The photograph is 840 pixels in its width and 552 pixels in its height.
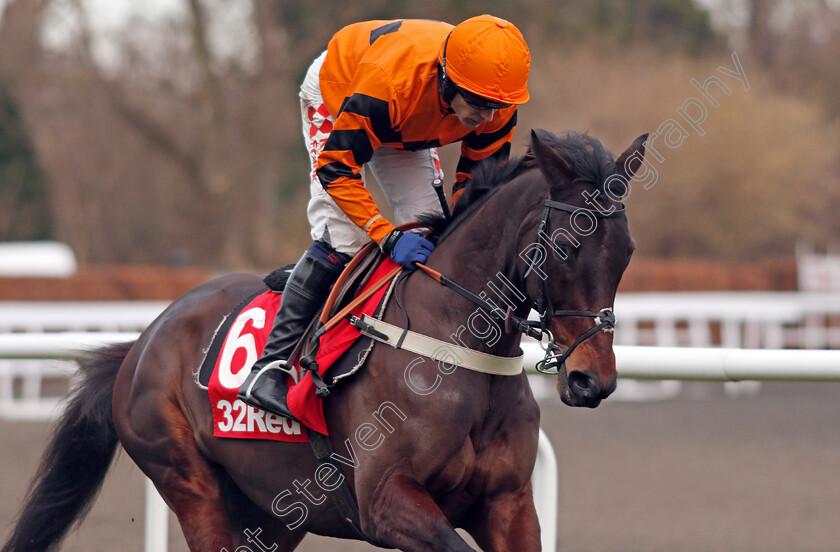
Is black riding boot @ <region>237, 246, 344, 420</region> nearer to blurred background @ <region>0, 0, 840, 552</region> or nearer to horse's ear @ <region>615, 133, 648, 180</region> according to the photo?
horse's ear @ <region>615, 133, 648, 180</region>

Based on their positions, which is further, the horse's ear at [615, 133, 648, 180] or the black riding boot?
the black riding boot

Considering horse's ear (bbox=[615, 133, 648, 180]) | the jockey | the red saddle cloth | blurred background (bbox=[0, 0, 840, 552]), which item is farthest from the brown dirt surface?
horse's ear (bbox=[615, 133, 648, 180])

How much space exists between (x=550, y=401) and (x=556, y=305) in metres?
8.18

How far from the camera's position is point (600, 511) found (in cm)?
570

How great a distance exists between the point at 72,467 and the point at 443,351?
1736 mm

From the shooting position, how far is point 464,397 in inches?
109

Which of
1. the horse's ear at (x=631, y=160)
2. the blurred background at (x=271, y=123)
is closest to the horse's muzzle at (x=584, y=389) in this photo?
the horse's ear at (x=631, y=160)

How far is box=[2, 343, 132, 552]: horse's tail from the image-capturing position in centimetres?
376

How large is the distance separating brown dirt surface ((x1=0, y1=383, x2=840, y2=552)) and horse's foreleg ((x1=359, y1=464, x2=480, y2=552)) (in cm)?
231

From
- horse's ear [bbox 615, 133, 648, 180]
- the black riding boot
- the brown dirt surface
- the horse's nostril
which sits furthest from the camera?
the brown dirt surface

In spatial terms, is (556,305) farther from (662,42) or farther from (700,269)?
(662,42)

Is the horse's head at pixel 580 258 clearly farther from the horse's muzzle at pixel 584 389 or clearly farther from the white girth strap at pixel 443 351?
the white girth strap at pixel 443 351

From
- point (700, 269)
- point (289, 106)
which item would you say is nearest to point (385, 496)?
point (700, 269)

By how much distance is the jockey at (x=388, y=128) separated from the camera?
283cm
